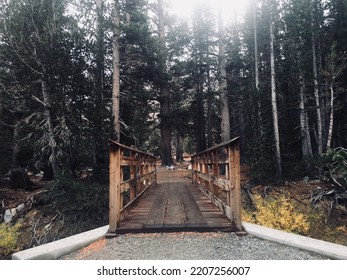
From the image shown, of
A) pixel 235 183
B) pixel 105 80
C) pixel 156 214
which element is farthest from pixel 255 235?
pixel 105 80

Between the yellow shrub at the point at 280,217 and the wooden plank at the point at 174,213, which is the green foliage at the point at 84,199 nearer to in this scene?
the wooden plank at the point at 174,213

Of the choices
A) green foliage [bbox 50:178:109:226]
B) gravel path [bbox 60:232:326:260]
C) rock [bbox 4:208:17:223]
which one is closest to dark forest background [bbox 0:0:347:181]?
green foliage [bbox 50:178:109:226]

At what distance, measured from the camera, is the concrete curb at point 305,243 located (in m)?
3.04

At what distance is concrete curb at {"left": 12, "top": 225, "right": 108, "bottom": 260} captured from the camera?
310 centimetres

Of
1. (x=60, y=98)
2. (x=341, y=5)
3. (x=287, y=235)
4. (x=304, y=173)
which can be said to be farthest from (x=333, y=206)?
(x=341, y=5)

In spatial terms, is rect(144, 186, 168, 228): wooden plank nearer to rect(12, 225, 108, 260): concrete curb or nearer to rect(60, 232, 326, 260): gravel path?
rect(60, 232, 326, 260): gravel path

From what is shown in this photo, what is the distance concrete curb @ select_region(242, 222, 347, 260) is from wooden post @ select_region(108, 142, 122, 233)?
225 centimetres

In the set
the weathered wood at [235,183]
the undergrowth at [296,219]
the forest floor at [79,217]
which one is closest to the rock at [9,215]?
the forest floor at [79,217]

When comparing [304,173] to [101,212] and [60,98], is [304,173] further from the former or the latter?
[60,98]

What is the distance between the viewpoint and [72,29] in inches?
401

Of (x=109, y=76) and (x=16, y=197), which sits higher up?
(x=109, y=76)

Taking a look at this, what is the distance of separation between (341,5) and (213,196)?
22242mm

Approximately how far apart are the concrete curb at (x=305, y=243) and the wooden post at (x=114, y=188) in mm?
2252

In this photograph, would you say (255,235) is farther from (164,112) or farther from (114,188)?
(164,112)
